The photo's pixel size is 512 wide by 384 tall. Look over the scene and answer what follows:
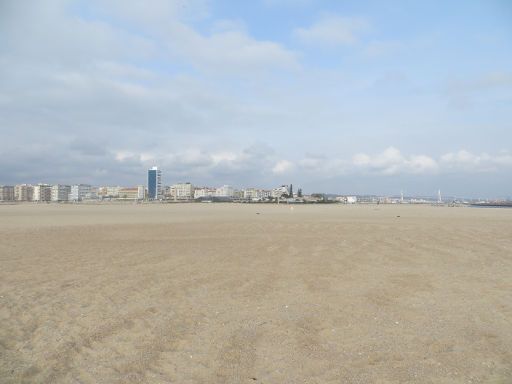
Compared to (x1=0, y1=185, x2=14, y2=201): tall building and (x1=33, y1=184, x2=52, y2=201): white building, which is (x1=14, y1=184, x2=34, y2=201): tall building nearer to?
(x1=0, y1=185, x2=14, y2=201): tall building

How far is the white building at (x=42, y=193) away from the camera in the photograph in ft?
571

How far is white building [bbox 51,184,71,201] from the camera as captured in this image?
174750 mm

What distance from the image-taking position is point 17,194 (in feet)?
587

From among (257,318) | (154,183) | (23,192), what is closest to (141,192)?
(154,183)

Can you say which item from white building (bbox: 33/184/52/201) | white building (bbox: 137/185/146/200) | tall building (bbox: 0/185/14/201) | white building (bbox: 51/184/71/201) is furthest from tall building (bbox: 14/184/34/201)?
white building (bbox: 137/185/146/200)

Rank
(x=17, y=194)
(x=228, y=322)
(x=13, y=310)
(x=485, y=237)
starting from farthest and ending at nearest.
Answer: (x=17, y=194), (x=485, y=237), (x=13, y=310), (x=228, y=322)

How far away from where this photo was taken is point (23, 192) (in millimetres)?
178125

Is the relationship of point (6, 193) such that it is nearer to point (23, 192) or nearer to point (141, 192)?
point (23, 192)

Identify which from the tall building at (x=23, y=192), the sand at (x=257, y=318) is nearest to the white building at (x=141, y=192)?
the tall building at (x=23, y=192)

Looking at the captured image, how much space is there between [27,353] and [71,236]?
538 inches

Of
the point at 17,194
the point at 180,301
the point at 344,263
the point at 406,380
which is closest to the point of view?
the point at 406,380

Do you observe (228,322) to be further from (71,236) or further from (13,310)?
(71,236)

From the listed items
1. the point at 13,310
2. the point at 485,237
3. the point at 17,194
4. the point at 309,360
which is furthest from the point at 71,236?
the point at 17,194

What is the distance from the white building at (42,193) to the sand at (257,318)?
7323 inches
